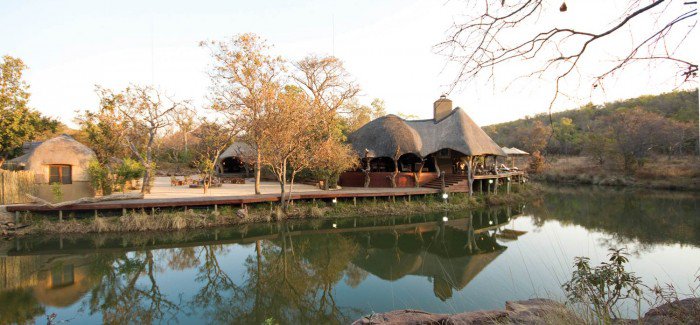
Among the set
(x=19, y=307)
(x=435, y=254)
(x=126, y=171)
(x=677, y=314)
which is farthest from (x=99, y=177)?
(x=677, y=314)

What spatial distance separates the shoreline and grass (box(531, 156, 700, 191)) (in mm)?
16500

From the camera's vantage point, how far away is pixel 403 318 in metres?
3.27

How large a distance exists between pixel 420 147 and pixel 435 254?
10.1 m

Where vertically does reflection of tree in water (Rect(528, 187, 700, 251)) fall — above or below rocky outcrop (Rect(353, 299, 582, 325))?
below

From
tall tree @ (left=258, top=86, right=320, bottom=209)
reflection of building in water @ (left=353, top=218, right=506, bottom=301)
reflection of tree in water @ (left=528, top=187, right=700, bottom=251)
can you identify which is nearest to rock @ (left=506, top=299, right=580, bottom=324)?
reflection of building in water @ (left=353, top=218, right=506, bottom=301)

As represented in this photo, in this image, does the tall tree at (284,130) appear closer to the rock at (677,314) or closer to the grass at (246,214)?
the grass at (246,214)

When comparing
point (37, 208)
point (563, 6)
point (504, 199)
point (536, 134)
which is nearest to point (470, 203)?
point (504, 199)

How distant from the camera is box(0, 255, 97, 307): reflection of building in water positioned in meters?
6.30

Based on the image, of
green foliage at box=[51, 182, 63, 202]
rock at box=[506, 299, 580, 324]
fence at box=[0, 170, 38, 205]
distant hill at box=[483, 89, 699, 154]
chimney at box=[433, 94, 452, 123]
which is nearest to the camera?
rock at box=[506, 299, 580, 324]

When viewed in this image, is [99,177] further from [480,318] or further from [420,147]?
[420,147]

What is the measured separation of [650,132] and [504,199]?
59.8ft

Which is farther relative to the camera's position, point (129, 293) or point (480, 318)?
point (129, 293)

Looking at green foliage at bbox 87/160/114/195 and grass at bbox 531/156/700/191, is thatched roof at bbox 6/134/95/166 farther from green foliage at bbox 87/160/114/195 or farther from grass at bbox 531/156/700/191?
grass at bbox 531/156/700/191

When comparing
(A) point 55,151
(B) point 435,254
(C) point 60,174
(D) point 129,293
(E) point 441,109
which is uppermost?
(E) point 441,109
